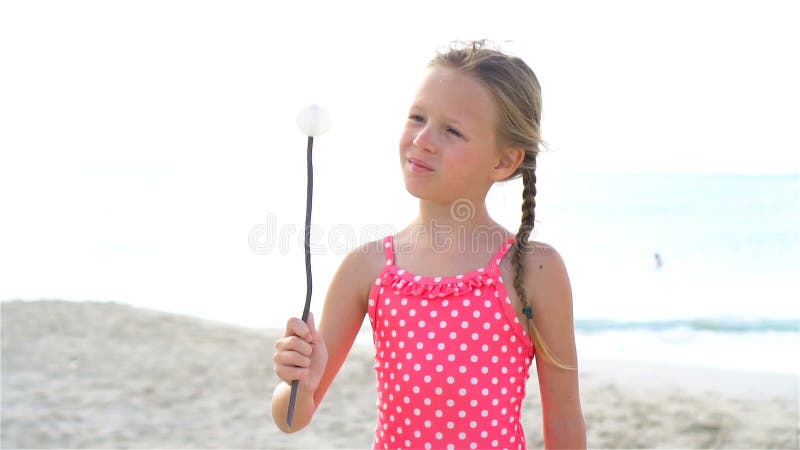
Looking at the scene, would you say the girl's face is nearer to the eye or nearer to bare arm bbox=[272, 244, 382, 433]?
the eye

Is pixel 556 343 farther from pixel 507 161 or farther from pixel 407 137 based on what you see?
pixel 407 137

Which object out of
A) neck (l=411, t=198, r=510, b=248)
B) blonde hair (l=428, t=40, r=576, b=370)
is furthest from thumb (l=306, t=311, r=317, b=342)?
blonde hair (l=428, t=40, r=576, b=370)

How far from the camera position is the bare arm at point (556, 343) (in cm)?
161

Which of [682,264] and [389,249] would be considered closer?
[389,249]

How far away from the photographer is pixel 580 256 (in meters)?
11.7

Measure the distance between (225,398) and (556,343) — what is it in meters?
3.71

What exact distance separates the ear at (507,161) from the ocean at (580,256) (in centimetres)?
299

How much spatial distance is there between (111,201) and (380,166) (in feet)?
23.1

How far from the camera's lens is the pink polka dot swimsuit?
157 centimetres

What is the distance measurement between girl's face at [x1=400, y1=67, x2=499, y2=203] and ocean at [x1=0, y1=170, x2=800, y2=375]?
10.1ft

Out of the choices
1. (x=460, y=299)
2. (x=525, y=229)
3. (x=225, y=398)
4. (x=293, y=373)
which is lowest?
(x=225, y=398)

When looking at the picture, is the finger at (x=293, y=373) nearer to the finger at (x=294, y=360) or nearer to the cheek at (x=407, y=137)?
the finger at (x=294, y=360)

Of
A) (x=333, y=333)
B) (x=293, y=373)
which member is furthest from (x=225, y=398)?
(x=293, y=373)

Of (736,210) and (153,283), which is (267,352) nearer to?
(153,283)
